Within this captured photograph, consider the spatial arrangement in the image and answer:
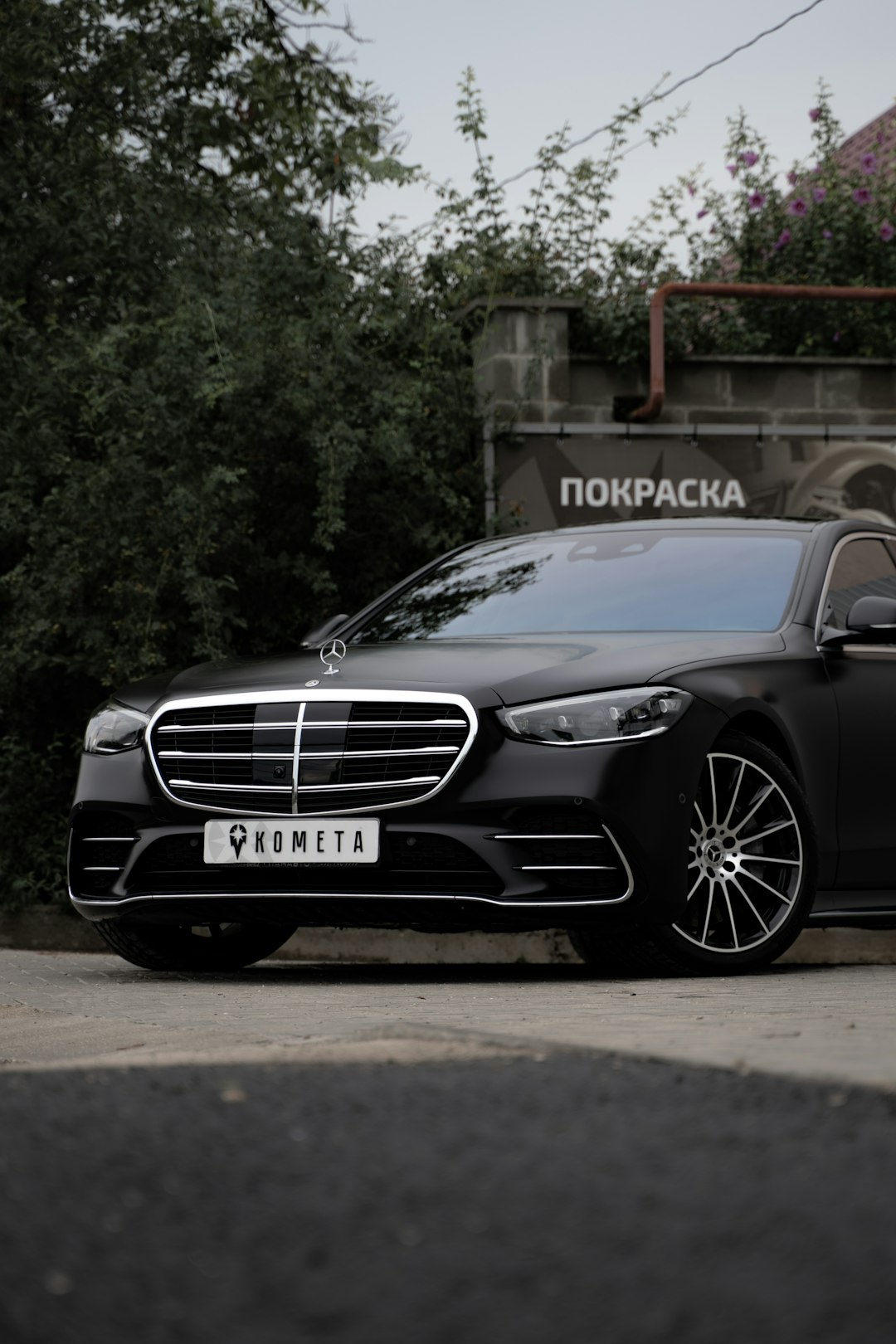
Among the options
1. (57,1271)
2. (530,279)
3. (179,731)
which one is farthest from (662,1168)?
(530,279)

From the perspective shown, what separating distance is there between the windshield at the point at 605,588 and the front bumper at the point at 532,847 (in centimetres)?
94

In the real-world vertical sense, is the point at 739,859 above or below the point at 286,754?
below

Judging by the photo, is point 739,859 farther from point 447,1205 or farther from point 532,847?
point 447,1205

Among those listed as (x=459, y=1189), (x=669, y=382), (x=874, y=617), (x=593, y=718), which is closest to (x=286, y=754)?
(x=593, y=718)

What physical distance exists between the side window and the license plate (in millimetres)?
1946

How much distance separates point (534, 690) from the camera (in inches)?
237

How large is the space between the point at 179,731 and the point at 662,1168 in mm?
4197

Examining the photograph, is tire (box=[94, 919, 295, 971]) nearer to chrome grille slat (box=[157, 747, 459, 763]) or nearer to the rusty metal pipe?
chrome grille slat (box=[157, 747, 459, 763])

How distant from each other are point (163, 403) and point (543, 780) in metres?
4.70

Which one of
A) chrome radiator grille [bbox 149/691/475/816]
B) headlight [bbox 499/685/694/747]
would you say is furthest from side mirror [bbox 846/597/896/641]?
chrome radiator grille [bbox 149/691/475/816]

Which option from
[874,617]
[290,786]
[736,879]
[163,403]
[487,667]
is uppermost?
[163,403]

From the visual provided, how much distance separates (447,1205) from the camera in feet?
7.31

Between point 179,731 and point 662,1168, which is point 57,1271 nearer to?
point 662,1168

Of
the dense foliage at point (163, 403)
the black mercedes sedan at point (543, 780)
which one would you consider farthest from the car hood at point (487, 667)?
the dense foliage at point (163, 403)
